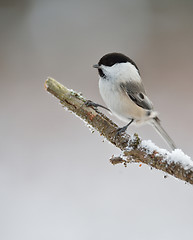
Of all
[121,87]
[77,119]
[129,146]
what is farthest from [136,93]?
[77,119]

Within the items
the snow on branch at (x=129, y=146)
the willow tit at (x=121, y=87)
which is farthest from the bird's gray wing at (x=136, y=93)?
the snow on branch at (x=129, y=146)

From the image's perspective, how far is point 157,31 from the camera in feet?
11.9

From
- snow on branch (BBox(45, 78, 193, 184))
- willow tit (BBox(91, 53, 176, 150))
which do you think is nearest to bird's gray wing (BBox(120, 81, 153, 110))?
willow tit (BBox(91, 53, 176, 150))

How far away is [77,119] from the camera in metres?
3.04

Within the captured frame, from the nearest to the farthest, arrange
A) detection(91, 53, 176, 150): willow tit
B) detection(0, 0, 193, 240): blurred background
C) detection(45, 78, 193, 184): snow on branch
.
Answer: detection(45, 78, 193, 184): snow on branch
detection(91, 53, 176, 150): willow tit
detection(0, 0, 193, 240): blurred background

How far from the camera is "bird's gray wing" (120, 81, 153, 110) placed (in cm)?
148

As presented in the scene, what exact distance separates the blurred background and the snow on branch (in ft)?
0.37

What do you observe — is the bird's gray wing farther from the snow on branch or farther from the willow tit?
the snow on branch

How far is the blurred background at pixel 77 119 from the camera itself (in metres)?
2.28

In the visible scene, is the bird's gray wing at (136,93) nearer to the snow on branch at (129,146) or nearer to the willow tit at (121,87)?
the willow tit at (121,87)

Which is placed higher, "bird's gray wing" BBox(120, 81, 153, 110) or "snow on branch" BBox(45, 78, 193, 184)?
"bird's gray wing" BBox(120, 81, 153, 110)

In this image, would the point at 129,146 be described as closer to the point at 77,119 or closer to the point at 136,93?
the point at 136,93

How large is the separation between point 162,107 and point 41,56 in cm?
152

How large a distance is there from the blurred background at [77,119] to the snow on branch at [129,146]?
114mm
